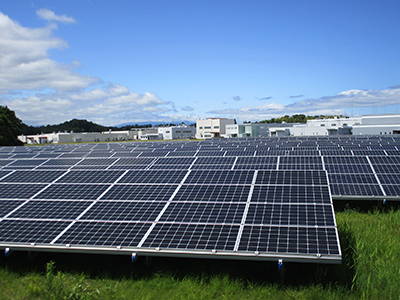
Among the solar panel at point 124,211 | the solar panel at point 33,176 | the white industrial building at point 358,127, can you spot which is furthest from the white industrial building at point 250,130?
Result: the solar panel at point 124,211

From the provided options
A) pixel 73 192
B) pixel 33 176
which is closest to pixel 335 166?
pixel 73 192

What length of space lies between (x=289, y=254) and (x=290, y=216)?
64.6 inches

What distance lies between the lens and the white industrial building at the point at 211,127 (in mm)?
147750

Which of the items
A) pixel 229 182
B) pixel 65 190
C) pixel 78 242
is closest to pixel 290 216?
pixel 229 182

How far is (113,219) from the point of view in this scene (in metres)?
10.2

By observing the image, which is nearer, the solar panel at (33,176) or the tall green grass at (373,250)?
the tall green grass at (373,250)

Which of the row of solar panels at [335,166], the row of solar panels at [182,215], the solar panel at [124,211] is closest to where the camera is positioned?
the row of solar panels at [182,215]

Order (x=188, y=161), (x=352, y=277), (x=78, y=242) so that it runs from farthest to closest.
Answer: (x=188, y=161), (x=78, y=242), (x=352, y=277)

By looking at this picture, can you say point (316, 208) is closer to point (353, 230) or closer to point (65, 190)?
point (353, 230)

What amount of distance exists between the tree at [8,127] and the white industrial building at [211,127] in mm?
82456

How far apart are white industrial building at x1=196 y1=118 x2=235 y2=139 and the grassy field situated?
13602 centimetres

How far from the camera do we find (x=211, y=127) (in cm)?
14912

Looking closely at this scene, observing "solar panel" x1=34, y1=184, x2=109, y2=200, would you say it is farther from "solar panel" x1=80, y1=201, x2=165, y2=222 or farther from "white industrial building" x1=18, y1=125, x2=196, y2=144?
"white industrial building" x1=18, y1=125, x2=196, y2=144

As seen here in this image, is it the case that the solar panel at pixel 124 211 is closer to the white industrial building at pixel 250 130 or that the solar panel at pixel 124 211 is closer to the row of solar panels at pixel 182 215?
the row of solar panels at pixel 182 215
